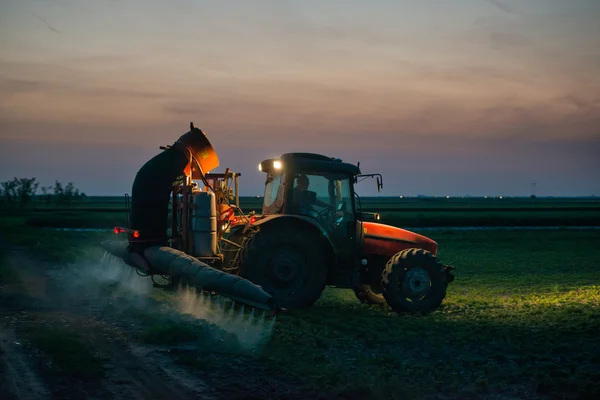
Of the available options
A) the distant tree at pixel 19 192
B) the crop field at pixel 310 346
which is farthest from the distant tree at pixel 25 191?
the crop field at pixel 310 346

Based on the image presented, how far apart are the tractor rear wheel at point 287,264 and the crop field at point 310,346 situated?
15.8 inches

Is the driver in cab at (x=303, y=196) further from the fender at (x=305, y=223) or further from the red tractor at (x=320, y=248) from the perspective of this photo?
the fender at (x=305, y=223)

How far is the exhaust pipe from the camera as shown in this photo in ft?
34.6

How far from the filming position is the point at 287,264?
12641mm

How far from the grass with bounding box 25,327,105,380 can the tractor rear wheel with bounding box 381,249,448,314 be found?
5.83 metres

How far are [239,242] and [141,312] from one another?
2357mm

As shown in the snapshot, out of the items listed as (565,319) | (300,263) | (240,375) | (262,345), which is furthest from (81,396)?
(565,319)

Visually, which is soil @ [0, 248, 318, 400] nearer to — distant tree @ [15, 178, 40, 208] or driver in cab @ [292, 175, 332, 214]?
driver in cab @ [292, 175, 332, 214]

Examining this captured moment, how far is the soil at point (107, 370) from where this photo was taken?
7.63 m

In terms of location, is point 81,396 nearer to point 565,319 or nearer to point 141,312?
point 141,312

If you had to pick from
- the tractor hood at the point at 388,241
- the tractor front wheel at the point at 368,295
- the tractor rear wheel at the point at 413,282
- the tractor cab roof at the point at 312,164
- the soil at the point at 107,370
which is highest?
the tractor cab roof at the point at 312,164

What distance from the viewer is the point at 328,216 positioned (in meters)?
13.3

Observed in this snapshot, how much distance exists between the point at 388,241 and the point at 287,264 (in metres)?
2.42

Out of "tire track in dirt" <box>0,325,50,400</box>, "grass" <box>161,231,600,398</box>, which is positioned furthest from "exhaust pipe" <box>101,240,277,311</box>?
"tire track in dirt" <box>0,325,50,400</box>
